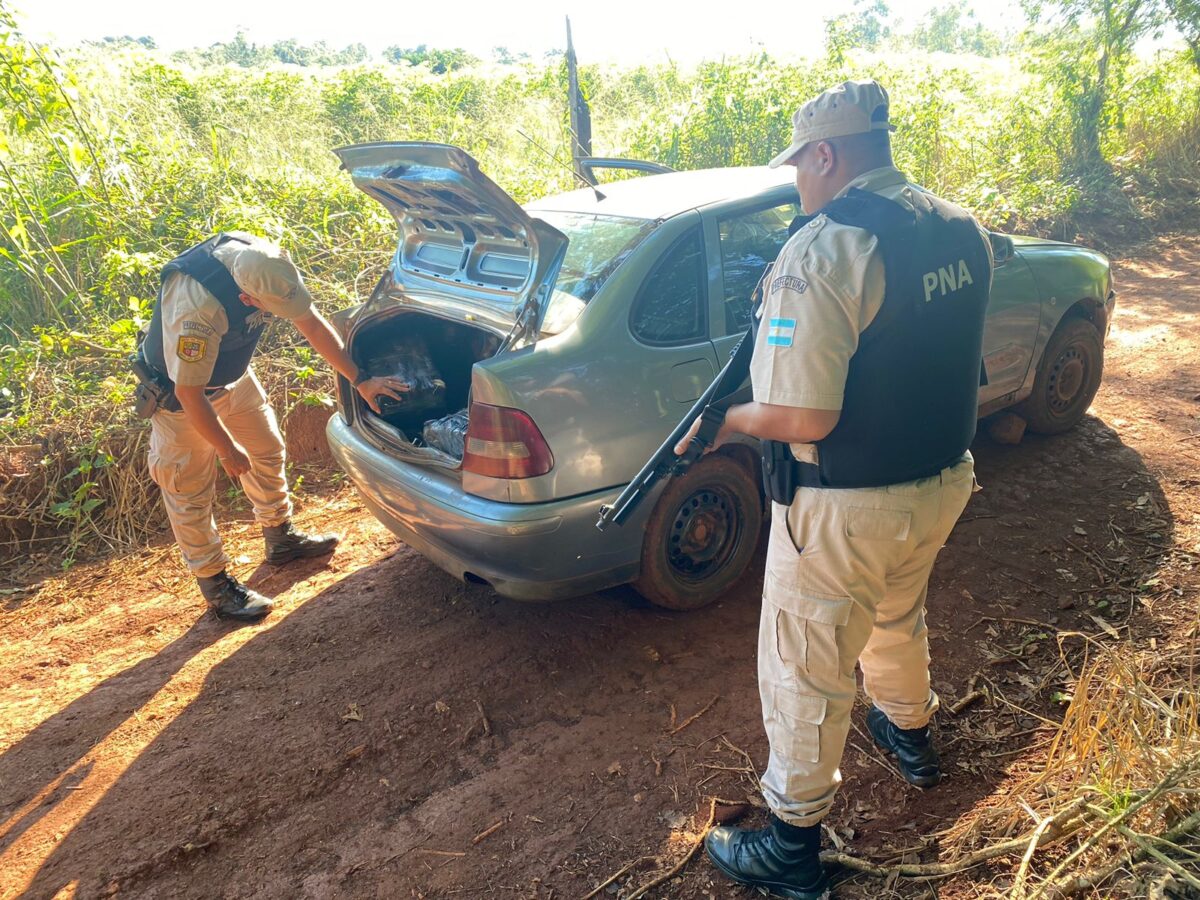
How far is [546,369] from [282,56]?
119 ft

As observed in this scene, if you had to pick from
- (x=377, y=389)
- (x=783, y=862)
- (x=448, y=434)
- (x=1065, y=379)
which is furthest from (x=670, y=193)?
(x=1065, y=379)

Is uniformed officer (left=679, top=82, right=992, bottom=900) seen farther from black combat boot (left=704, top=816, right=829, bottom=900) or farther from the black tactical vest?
the black tactical vest

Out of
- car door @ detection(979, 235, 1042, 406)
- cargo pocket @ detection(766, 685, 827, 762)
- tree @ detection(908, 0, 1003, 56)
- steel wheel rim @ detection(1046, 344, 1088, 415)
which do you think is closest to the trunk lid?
cargo pocket @ detection(766, 685, 827, 762)

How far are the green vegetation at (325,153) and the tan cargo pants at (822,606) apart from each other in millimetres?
3988

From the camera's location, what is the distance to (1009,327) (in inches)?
158

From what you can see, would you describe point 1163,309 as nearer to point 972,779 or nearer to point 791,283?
point 972,779

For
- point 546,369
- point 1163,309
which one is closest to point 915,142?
point 1163,309

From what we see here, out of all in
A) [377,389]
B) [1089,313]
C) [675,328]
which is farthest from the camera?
[1089,313]

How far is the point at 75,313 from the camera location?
18.8ft

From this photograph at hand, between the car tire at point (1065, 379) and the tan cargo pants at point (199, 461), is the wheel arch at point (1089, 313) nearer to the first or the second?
the car tire at point (1065, 379)

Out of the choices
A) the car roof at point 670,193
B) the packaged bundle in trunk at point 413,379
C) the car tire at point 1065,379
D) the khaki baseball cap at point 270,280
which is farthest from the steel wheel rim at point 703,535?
the car tire at point 1065,379

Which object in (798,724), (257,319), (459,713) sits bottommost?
(459,713)

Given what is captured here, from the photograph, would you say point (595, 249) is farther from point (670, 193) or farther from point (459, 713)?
point (459, 713)

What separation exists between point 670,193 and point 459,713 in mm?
2240
